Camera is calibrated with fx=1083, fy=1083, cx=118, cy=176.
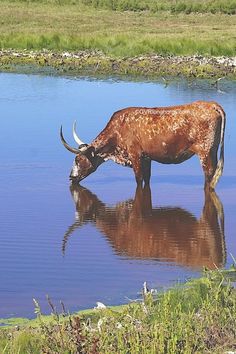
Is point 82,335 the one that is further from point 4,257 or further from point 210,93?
point 210,93

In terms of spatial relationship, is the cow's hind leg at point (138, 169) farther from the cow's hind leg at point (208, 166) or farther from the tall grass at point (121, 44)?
the tall grass at point (121, 44)

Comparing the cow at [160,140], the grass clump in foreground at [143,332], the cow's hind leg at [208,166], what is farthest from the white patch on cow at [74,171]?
the grass clump in foreground at [143,332]

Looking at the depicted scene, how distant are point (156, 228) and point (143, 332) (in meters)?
5.76

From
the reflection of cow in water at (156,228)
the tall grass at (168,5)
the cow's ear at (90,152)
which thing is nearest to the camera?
the reflection of cow in water at (156,228)

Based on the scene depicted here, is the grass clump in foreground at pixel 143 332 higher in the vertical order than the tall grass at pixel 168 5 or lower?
lower

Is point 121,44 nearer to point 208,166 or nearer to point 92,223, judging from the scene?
point 208,166

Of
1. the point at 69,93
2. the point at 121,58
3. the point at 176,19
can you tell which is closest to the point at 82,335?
the point at 69,93

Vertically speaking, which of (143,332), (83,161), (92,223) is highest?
(143,332)

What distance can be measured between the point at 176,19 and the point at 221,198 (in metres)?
40.2

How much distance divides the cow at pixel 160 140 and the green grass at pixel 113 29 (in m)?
19.9

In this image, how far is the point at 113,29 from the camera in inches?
1788

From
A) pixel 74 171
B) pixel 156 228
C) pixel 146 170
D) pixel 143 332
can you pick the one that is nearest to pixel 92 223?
pixel 156 228

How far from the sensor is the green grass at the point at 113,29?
36031 mm

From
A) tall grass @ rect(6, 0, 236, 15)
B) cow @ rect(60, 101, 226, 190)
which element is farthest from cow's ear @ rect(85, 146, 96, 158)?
tall grass @ rect(6, 0, 236, 15)
